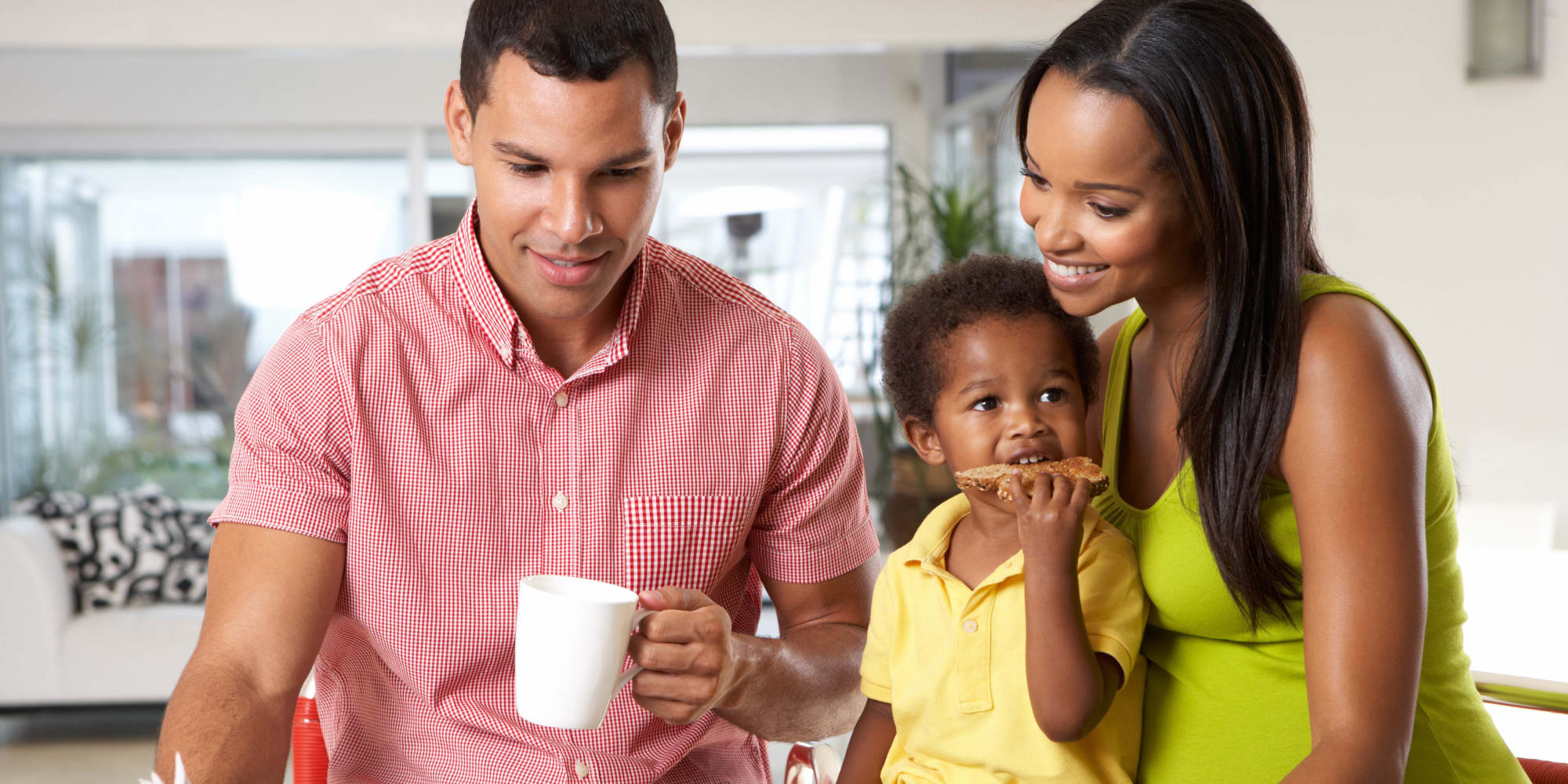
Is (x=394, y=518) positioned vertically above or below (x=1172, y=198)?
below

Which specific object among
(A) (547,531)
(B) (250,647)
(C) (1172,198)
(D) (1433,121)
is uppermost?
(D) (1433,121)

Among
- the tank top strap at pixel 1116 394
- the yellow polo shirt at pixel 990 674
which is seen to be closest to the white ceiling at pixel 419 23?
the tank top strap at pixel 1116 394

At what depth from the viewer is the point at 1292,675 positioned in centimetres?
119

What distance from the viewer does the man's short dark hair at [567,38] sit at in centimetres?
139

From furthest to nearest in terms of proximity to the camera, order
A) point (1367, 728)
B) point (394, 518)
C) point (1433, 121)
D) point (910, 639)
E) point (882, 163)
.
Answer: point (882, 163), point (1433, 121), point (394, 518), point (910, 639), point (1367, 728)

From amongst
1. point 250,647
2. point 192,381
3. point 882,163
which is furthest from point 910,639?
point 192,381

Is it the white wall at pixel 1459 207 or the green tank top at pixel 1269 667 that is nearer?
the green tank top at pixel 1269 667

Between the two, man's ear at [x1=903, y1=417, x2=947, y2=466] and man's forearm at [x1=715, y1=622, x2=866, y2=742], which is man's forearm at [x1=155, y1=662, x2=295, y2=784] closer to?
man's forearm at [x1=715, y1=622, x2=866, y2=742]

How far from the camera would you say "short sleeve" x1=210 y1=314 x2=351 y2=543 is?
148 cm

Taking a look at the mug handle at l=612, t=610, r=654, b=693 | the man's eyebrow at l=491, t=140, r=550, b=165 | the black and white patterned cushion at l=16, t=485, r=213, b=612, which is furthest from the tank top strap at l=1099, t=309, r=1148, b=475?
the black and white patterned cushion at l=16, t=485, r=213, b=612

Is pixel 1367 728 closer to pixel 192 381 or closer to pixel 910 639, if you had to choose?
pixel 910 639

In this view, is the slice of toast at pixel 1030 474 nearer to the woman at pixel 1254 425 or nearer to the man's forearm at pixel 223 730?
the woman at pixel 1254 425

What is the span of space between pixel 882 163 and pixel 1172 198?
4439mm

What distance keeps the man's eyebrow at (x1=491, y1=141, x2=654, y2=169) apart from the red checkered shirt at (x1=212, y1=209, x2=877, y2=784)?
8.7 inches
